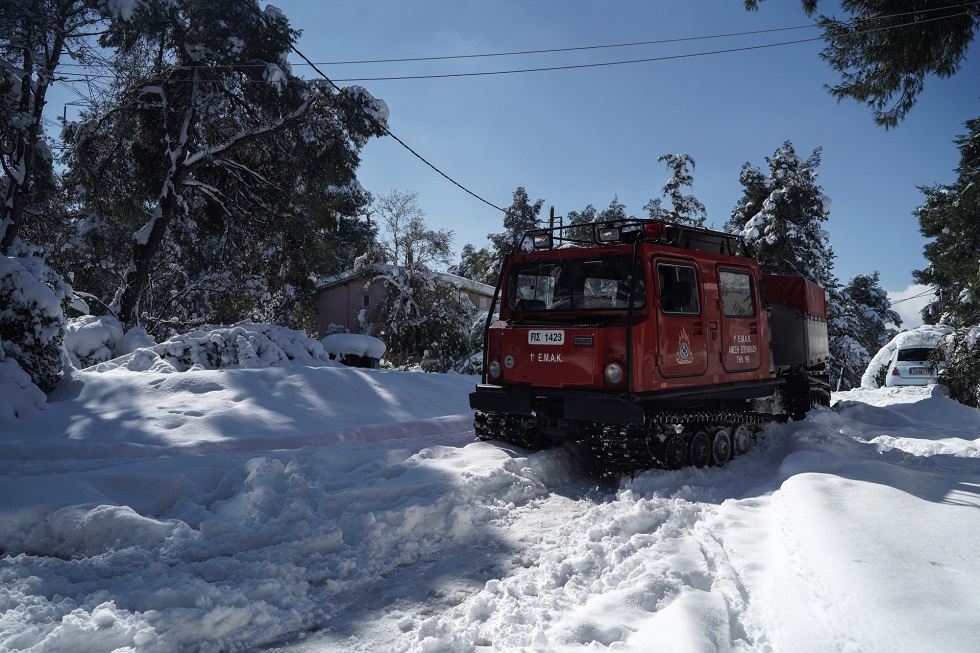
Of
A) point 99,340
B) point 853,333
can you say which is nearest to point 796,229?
point 853,333

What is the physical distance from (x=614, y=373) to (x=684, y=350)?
1100 millimetres

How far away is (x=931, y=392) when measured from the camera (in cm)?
1505

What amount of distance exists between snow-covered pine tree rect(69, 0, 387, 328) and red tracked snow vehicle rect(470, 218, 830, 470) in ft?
37.0

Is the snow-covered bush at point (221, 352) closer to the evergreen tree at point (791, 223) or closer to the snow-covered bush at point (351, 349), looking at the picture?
the snow-covered bush at point (351, 349)

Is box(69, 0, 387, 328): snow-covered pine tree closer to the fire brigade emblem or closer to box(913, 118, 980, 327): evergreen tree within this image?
the fire brigade emblem

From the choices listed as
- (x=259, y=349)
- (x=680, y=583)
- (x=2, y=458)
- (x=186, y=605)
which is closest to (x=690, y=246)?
(x=680, y=583)

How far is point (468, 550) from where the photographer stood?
4676mm

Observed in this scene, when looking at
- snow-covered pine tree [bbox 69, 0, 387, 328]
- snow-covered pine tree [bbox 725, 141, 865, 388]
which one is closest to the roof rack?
snow-covered pine tree [bbox 69, 0, 387, 328]

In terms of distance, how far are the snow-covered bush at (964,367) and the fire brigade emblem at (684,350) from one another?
10.3 m

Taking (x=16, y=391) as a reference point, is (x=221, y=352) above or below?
above

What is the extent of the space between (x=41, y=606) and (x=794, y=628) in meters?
4.02

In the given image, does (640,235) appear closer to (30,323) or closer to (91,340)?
(30,323)

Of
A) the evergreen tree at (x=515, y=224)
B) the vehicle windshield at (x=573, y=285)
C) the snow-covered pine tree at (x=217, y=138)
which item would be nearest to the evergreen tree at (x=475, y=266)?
the evergreen tree at (x=515, y=224)

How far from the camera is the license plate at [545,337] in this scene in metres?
6.87
